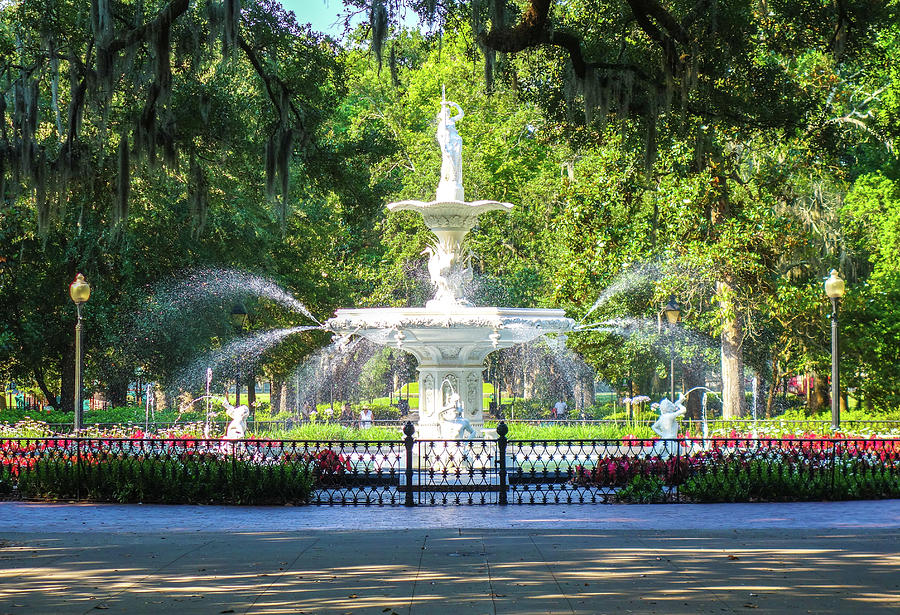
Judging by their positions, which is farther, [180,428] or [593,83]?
[180,428]

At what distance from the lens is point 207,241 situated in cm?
3072

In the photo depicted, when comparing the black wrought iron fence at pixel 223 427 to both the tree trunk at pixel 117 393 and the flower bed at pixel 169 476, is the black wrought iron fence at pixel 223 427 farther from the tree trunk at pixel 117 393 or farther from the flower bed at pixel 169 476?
the flower bed at pixel 169 476

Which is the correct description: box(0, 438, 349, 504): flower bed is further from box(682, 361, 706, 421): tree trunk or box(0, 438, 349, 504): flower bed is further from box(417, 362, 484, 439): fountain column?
box(682, 361, 706, 421): tree trunk

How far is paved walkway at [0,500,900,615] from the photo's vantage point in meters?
8.11

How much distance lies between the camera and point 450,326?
17.8 m

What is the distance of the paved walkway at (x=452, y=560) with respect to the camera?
8.11 meters

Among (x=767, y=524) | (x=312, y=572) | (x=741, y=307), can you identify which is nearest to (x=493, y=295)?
(x=741, y=307)

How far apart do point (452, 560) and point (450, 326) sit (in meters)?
8.15

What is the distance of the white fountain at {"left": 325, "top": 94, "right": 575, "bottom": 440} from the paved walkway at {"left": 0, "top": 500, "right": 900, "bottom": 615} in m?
4.29

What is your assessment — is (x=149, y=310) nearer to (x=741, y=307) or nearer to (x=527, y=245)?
(x=527, y=245)

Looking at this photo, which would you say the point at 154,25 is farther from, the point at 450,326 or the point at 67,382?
the point at 67,382

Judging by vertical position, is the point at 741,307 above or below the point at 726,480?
above

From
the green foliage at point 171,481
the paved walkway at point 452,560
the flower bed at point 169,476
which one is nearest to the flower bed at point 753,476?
the paved walkway at point 452,560

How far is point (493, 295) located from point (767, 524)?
24.1 m
